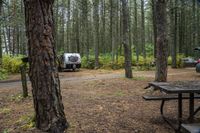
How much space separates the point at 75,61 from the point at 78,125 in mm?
21357

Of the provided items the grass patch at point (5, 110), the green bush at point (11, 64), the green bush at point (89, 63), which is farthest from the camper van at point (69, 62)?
the grass patch at point (5, 110)

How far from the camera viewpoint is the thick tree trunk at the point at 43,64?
535cm

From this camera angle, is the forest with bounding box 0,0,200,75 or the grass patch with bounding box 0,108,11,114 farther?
the forest with bounding box 0,0,200,75

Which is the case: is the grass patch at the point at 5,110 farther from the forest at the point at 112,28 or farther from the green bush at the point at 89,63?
the green bush at the point at 89,63

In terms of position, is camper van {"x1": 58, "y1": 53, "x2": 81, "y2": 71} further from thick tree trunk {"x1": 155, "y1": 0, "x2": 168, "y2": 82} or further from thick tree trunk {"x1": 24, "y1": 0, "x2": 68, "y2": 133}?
thick tree trunk {"x1": 24, "y1": 0, "x2": 68, "y2": 133}

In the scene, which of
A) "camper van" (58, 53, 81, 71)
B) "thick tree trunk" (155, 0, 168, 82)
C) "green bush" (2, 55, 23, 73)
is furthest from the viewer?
"camper van" (58, 53, 81, 71)

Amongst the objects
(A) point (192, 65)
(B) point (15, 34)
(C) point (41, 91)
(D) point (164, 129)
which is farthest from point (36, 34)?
(B) point (15, 34)

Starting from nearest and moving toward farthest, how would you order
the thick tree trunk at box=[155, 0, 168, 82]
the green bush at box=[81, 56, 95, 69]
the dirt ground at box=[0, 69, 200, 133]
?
the dirt ground at box=[0, 69, 200, 133] < the thick tree trunk at box=[155, 0, 168, 82] < the green bush at box=[81, 56, 95, 69]

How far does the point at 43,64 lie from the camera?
5.37 m

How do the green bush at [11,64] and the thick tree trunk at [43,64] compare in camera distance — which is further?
the green bush at [11,64]

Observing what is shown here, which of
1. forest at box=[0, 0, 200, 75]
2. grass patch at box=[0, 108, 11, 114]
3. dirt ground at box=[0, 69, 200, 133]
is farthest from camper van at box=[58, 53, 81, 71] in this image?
grass patch at box=[0, 108, 11, 114]

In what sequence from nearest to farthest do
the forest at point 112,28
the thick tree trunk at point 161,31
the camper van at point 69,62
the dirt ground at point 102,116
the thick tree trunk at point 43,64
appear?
the thick tree trunk at point 43,64
the dirt ground at point 102,116
the thick tree trunk at point 161,31
the camper van at point 69,62
the forest at point 112,28

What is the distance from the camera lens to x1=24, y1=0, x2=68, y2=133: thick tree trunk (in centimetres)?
535

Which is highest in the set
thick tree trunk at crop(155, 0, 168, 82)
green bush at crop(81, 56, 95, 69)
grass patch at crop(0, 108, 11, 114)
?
thick tree trunk at crop(155, 0, 168, 82)
